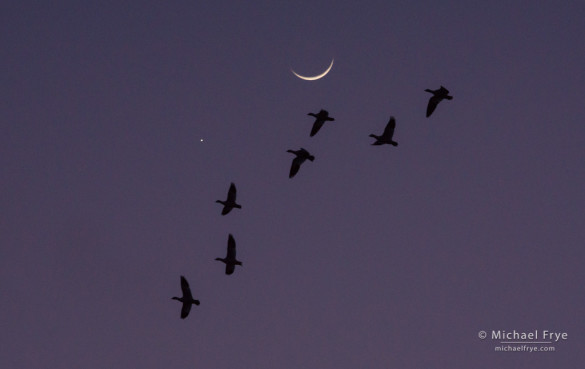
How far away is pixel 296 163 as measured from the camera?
10188 centimetres

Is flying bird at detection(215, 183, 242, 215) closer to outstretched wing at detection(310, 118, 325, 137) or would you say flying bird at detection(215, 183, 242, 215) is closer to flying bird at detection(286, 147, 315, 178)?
flying bird at detection(286, 147, 315, 178)

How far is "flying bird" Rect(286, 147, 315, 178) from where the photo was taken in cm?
10125

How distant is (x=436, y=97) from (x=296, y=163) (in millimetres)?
13248

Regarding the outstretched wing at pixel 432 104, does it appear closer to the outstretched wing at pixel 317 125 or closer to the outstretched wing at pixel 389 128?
the outstretched wing at pixel 389 128

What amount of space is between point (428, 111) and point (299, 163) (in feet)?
39.2

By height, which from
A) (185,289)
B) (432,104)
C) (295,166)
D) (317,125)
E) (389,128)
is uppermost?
(432,104)

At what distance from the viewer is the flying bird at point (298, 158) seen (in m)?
101

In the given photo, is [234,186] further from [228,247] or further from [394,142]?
[394,142]

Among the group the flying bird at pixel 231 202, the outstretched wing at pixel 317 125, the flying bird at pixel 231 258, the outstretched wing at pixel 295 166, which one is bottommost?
the flying bird at pixel 231 258

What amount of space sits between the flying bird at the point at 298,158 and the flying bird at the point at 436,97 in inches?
423

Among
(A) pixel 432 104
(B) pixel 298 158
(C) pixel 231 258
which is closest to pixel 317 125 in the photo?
(B) pixel 298 158

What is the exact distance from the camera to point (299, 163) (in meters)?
102

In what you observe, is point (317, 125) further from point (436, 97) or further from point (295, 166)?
point (436, 97)

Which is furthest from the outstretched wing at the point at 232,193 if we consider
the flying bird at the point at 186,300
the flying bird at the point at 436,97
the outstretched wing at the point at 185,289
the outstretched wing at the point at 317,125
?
the flying bird at the point at 436,97
